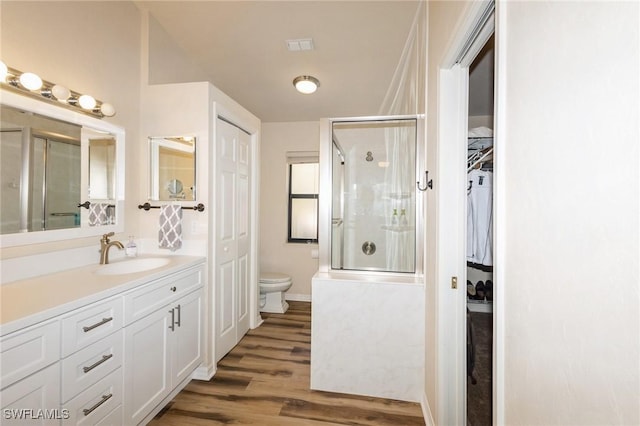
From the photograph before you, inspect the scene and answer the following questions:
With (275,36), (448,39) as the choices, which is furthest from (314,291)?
(275,36)

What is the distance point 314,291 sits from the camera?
2068 millimetres

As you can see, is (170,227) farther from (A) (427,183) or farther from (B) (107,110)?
(A) (427,183)

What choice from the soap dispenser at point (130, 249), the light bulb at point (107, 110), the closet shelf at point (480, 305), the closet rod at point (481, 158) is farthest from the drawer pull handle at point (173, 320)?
the closet shelf at point (480, 305)

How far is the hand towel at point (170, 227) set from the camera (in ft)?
7.14

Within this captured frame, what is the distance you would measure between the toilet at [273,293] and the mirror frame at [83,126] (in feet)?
5.99

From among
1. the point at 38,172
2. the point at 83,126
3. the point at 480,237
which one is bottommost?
the point at 480,237

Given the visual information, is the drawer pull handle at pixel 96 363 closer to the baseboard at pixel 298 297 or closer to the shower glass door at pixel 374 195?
the shower glass door at pixel 374 195

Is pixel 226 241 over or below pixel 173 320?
over

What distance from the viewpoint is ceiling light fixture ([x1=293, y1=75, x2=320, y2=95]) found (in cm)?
298

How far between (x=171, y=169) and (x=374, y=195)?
1.69 meters

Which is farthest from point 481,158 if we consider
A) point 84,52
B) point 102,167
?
point 84,52

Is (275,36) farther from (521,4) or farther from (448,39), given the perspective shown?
(521,4)

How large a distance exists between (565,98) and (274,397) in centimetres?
224

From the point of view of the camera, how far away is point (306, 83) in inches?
118
